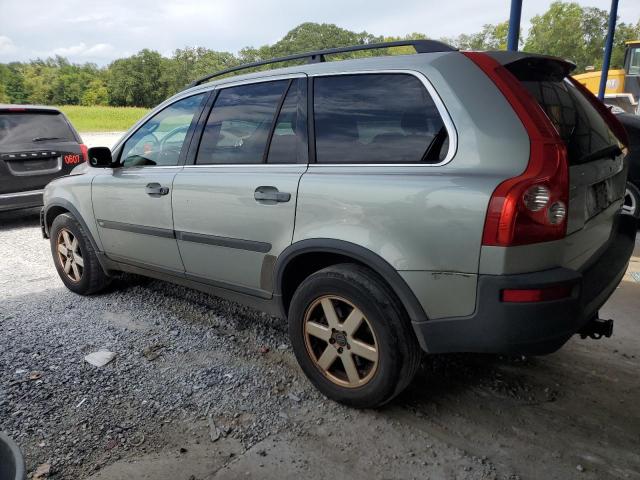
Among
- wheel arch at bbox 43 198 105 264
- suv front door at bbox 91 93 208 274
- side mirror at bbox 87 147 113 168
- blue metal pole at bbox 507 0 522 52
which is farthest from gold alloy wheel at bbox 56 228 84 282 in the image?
blue metal pole at bbox 507 0 522 52

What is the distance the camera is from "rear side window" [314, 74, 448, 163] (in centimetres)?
231

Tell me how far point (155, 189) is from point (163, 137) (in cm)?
46

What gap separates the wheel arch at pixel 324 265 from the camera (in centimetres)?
228

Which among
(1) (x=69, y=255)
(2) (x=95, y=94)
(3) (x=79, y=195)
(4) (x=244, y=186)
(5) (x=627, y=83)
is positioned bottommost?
→ (1) (x=69, y=255)

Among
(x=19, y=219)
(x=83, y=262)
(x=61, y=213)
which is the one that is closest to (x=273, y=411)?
(x=83, y=262)

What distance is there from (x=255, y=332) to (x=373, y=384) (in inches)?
53.7

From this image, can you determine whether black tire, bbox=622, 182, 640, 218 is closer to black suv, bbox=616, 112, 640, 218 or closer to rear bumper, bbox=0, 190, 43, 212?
black suv, bbox=616, 112, 640, 218

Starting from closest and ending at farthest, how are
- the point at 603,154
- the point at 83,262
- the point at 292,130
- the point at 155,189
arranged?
the point at 603,154 < the point at 292,130 < the point at 155,189 < the point at 83,262

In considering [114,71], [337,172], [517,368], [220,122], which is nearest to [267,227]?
[337,172]

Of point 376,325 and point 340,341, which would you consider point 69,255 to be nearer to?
point 340,341

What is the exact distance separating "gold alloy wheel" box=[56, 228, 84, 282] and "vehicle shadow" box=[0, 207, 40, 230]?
3.66 metres

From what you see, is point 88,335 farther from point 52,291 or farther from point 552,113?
point 552,113

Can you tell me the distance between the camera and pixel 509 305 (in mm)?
2051

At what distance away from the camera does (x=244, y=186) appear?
2.89m
